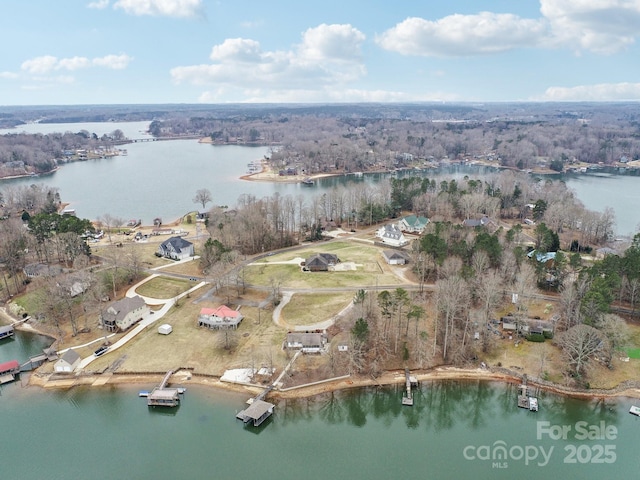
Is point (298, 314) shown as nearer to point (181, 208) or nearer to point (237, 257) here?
point (237, 257)

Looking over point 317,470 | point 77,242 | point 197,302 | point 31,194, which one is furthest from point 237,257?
point 31,194

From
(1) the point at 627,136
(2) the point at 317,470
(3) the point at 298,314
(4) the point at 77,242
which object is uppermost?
(1) the point at 627,136

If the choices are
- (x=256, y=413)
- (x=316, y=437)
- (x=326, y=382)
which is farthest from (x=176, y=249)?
(x=316, y=437)

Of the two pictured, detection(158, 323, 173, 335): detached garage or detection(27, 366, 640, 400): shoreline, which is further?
detection(158, 323, 173, 335): detached garage

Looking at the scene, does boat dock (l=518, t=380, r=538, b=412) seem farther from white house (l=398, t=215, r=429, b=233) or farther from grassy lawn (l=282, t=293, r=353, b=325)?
white house (l=398, t=215, r=429, b=233)

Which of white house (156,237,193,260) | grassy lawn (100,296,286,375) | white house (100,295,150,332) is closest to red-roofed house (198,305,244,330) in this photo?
grassy lawn (100,296,286,375)

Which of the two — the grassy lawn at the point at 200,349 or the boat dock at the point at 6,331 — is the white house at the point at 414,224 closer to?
the grassy lawn at the point at 200,349

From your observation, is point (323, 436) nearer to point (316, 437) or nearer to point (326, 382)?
point (316, 437)

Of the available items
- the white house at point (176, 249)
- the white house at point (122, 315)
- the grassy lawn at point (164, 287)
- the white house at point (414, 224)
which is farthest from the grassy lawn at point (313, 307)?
the white house at point (414, 224)
